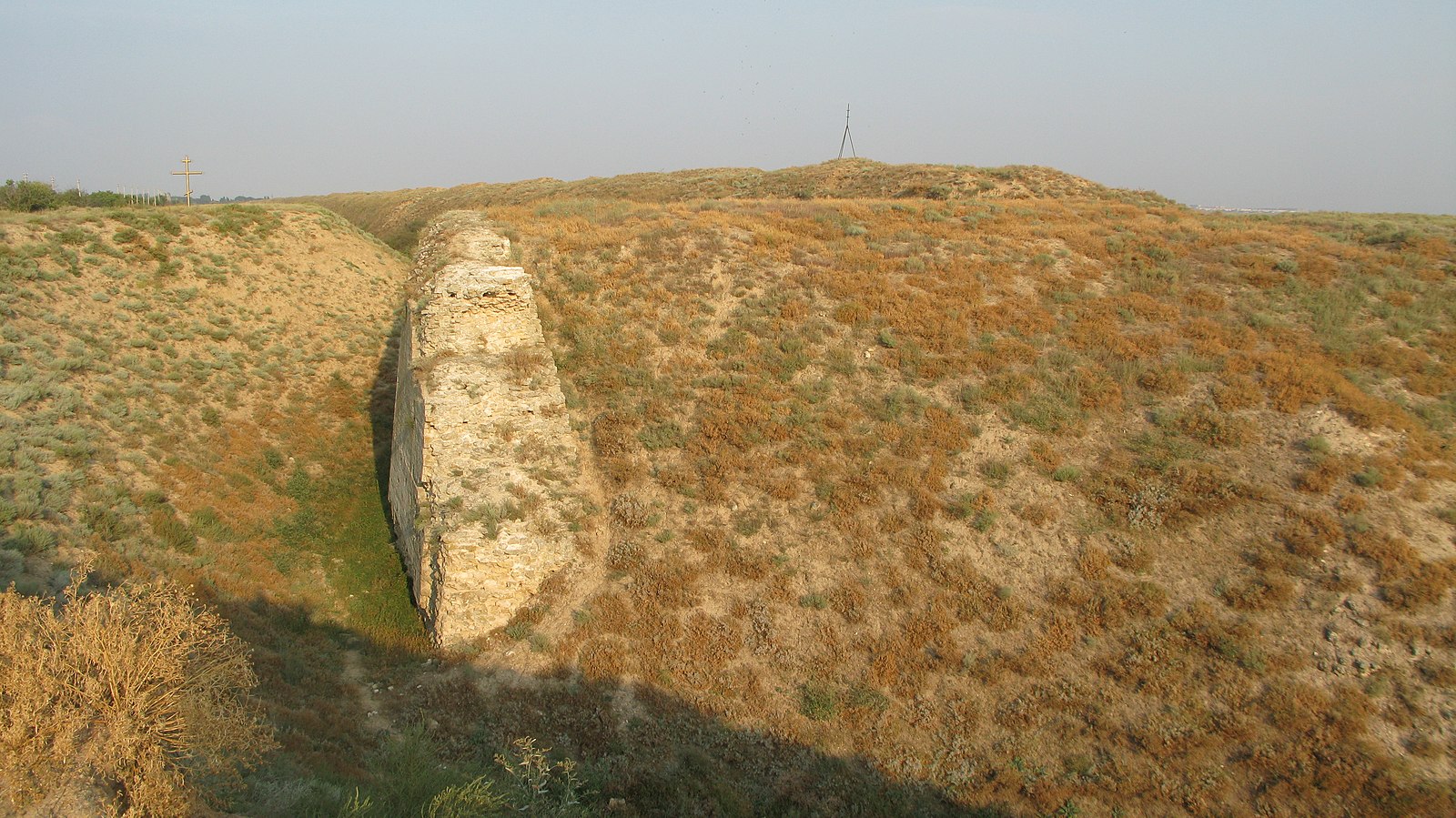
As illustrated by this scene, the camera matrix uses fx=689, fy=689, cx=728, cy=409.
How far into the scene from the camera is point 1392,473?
12.1 meters

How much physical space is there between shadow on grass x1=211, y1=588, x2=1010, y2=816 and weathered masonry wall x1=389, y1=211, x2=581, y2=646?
134 centimetres

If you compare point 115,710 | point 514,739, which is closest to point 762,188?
point 514,739

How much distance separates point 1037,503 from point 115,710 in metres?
13.3

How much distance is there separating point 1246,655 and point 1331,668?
3.51 feet

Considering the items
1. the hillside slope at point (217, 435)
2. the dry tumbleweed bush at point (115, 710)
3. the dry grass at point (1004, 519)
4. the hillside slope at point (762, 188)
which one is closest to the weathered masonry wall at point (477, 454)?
the dry grass at point (1004, 519)

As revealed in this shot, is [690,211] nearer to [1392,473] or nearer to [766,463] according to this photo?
[766,463]

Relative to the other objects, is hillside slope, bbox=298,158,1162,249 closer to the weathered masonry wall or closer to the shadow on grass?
the weathered masonry wall

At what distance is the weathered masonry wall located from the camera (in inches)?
473

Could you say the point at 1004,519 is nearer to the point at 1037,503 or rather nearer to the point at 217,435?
the point at 1037,503

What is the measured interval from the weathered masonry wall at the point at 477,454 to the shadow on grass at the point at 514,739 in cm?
134

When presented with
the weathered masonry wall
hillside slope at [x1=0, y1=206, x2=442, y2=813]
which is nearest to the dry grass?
hillside slope at [x1=0, y1=206, x2=442, y2=813]

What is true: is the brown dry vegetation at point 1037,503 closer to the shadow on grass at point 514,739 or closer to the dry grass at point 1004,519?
the dry grass at point 1004,519

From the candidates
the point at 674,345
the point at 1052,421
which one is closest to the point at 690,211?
the point at 674,345

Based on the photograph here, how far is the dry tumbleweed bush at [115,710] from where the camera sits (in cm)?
562
